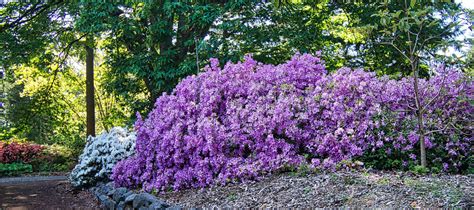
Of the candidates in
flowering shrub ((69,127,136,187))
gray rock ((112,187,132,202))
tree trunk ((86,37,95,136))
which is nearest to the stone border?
gray rock ((112,187,132,202))

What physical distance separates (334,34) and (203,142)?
6841 millimetres

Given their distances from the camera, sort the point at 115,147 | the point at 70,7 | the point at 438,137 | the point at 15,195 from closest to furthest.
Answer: the point at 438,137 < the point at 115,147 < the point at 15,195 < the point at 70,7

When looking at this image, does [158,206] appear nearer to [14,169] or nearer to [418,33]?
[418,33]

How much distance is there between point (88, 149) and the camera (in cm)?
758

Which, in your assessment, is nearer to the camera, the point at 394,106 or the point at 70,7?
the point at 394,106

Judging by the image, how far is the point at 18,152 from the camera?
11570 mm

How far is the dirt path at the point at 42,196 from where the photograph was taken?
6.22 meters

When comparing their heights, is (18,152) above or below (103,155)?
below

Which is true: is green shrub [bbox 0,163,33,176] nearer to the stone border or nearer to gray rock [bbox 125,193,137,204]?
the stone border

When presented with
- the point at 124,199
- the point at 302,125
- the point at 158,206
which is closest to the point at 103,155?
the point at 124,199

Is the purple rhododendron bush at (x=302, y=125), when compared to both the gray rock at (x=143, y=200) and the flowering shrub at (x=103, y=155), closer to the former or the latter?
the gray rock at (x=143, y=200)

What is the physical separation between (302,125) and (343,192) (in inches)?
58.8

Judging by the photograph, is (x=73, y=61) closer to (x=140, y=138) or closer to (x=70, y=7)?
(x=70, y=7)

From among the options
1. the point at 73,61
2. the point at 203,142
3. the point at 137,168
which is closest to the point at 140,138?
the point at 137,168
